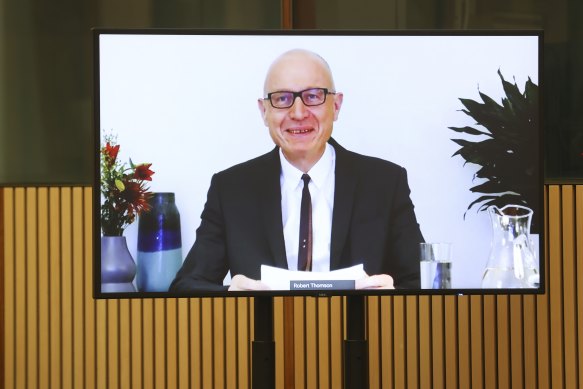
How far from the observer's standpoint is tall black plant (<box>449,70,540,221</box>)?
9.78ft

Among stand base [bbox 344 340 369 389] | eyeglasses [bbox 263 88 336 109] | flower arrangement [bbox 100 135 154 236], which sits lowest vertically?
stand base [bbox 344 340 369 389]

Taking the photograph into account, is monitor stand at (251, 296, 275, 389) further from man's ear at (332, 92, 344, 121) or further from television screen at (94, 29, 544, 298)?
man's ear at (332, 92, 344, 121)

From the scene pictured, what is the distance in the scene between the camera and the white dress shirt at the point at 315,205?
295cm

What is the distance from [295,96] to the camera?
117 inches

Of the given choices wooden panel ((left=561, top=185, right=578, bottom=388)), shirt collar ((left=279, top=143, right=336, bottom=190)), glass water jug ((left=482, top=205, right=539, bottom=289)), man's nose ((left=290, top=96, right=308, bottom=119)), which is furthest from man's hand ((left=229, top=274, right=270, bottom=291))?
wooden panel ((left=561, top=185, right=578, bottom=388))

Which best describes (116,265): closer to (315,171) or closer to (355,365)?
(315,171)

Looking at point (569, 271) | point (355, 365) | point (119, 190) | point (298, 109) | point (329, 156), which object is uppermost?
point (298, 109)

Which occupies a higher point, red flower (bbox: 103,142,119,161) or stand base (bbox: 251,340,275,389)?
red flower (bbox: 103,142,119,161)

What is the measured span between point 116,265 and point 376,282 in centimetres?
97

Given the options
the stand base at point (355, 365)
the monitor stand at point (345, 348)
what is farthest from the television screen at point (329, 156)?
the stand base at point (355, 365)

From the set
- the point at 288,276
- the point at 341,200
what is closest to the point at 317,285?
the point at 288,276

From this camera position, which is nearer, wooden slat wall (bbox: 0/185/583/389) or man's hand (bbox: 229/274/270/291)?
man's hand (bbox: 229/274/270/291)

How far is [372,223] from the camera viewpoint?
298 cm

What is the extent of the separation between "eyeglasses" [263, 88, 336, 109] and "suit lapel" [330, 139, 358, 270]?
163mm
